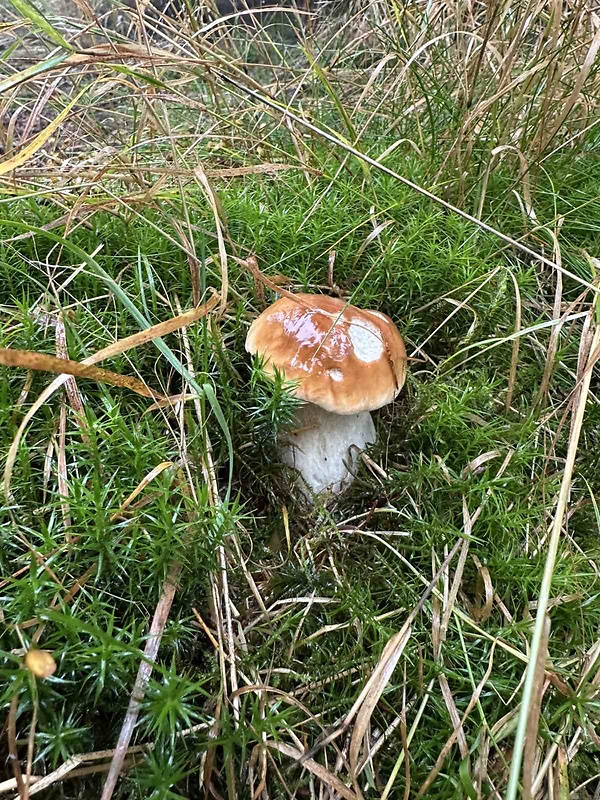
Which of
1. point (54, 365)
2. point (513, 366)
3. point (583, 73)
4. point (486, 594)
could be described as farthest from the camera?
point (583, 73)

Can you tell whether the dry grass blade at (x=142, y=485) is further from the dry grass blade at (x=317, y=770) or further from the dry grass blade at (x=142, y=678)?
the dry grass blade at (x=317, y=770)

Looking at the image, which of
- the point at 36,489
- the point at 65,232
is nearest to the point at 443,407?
the point at 36,489

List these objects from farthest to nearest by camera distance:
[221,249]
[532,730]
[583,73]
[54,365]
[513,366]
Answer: [583,73]
[513,366]
[221,249]
[54,365]
[532,730]

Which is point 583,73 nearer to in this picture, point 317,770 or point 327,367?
point 327,367

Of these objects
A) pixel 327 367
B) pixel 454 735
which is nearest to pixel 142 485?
pixel 327 367

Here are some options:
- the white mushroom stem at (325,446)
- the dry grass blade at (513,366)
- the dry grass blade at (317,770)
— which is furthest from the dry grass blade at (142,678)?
the dry grass blade at (513,366)

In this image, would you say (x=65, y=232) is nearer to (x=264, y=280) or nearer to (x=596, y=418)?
(x=264, y=280)
